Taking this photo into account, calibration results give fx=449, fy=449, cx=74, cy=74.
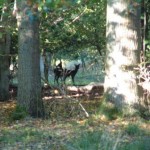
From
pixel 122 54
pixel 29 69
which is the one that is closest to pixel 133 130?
pixel 122 54

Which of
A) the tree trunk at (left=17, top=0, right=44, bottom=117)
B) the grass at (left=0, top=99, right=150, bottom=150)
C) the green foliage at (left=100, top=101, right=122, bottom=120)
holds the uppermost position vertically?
the tree trunk at (left=17, top=0, right=44, bottom=117)

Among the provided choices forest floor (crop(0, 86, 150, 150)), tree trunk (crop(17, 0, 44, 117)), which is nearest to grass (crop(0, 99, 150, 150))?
forest floor (crop(0, 86, 150, 150))

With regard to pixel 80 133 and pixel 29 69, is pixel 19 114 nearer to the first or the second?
pixel 29 69

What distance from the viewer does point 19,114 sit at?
10914 mm

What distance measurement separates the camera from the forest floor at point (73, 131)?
277 inches

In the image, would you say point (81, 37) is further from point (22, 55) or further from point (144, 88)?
point (144, 88)

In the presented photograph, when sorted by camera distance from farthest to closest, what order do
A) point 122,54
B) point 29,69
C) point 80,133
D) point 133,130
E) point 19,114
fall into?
point 29,69, point 19,114, point 122,54, point 133,130, point 80,133

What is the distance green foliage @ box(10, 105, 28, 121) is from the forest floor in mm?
100

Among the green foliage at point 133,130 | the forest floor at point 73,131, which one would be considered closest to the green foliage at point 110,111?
the forest floor at point 73,131

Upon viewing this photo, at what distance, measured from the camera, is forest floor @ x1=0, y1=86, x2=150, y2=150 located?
7048 mm

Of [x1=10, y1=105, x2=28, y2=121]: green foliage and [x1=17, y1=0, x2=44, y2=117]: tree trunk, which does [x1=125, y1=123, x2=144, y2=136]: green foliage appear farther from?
[x1=17, y1=0, x2=44, y2=117]: tree trunk

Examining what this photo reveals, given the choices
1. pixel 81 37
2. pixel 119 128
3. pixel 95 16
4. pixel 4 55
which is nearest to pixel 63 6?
pixel 119 128

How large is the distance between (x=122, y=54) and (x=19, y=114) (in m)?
2.94

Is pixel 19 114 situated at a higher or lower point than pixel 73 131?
higher
